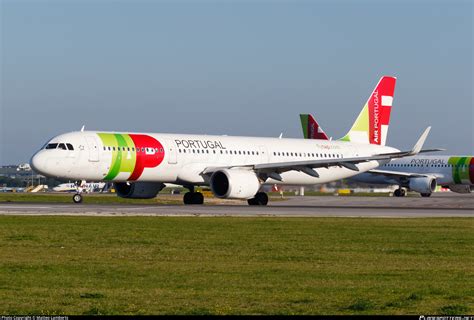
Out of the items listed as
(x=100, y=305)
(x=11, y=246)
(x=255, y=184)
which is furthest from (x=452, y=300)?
(x=255, y=184)

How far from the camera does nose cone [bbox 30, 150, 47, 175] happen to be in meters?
52.5

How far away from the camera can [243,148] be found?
59.5 metres

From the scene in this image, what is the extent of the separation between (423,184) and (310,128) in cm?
1155

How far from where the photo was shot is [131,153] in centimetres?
5322

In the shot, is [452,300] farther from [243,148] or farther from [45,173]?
[243,148]

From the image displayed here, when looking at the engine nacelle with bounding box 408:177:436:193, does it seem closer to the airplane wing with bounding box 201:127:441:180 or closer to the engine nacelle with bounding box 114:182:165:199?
the airplane wing with bounding box 201:127:441:180

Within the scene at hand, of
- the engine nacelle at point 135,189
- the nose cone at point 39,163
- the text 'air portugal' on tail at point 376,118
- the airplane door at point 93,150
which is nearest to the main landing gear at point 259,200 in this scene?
the engine nacelle at point 135,189

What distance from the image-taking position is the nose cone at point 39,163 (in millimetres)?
52469

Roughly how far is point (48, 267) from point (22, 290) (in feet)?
11.9

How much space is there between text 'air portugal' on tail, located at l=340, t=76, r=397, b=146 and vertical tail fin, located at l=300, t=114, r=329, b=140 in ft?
70.2

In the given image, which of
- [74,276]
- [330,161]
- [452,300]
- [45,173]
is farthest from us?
[330,161]

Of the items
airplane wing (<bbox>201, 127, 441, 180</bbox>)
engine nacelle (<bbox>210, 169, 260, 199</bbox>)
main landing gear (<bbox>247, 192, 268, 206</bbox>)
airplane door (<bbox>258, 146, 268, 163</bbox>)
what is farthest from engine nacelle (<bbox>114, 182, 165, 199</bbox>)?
airplane door (<bbox>258, 146, 268, 163</bbox>)

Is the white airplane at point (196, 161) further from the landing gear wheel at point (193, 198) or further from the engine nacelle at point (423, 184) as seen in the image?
the engine nacelle at point (423, 184)

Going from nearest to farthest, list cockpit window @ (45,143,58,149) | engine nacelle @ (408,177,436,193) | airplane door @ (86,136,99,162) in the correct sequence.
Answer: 1. airplane door @ (86,136,99,162)
2. cockpit window @ (45,143,58,149)
3. engine nacelle @ (408,177,436,193)
